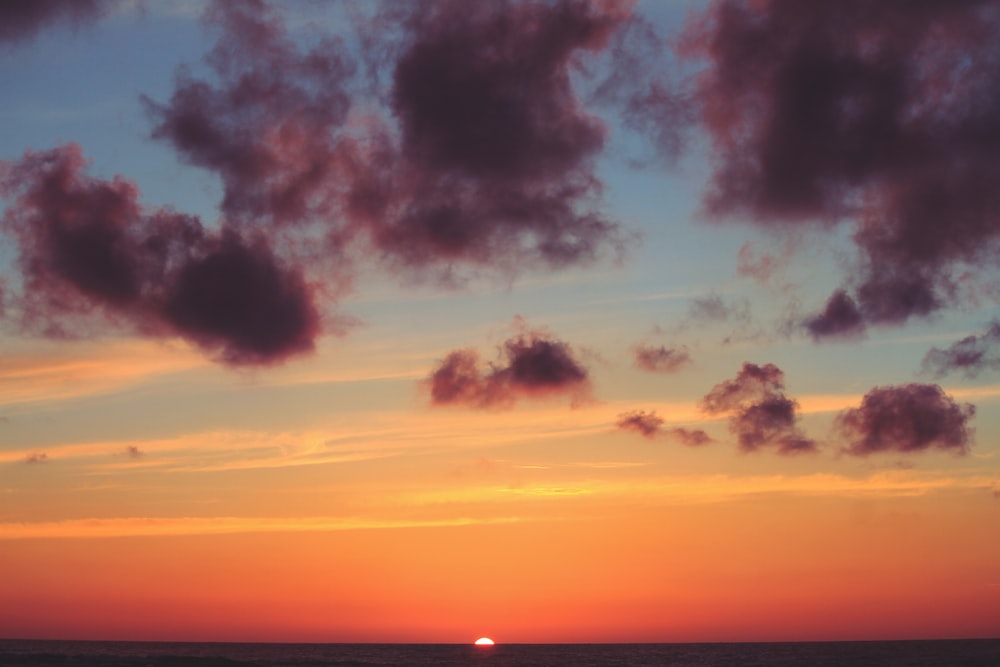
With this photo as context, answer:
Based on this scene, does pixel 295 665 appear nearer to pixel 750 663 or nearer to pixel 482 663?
pixel 482 663

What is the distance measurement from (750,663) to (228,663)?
98467 millimetres

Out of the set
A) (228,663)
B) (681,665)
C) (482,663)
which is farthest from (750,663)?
(228,663)

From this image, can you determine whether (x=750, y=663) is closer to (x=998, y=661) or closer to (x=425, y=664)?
(x=998, y=661)

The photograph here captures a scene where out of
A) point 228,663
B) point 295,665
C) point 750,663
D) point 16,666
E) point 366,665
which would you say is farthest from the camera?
point 750,663

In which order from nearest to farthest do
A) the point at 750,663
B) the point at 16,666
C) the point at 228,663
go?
the point at 16,666
the point at 228,663
the point at 750,663

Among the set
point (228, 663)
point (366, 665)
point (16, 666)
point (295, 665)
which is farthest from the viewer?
point (366, 665)

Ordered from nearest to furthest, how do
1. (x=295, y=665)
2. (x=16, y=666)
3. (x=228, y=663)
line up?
(x=16, y=666) → (x=228, y=663) → (x=295, y=665)

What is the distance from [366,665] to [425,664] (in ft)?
39.1

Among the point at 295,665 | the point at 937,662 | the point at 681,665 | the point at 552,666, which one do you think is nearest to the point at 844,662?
the point at 937,662

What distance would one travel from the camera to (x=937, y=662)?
186 metres

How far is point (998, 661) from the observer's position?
602ft

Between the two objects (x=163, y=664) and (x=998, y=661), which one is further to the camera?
→ (x=998, y=661)

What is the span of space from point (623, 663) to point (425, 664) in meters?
38.1

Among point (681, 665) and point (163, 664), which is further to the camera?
point (681, 665)
